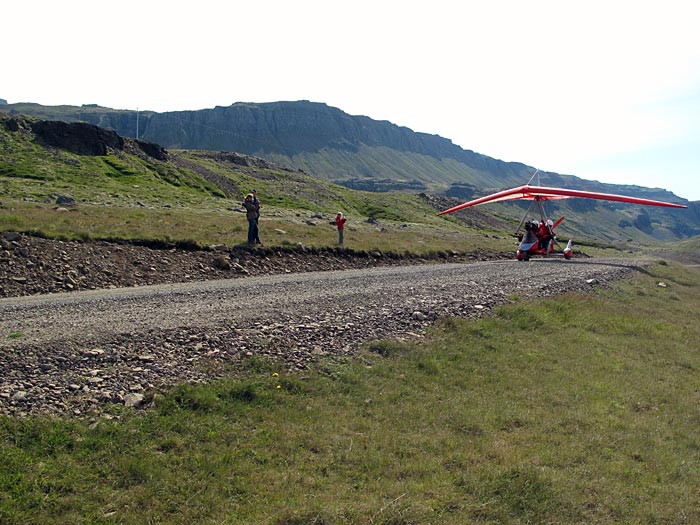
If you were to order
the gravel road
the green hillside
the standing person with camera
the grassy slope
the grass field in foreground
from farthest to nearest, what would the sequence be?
the green hillside, the standing person with camera, the grassy slope, the gravel road, the grass field in foreground

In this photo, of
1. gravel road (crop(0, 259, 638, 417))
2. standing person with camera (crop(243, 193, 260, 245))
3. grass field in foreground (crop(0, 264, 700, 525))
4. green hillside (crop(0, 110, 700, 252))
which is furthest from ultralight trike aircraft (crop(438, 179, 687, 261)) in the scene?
grass field in foreground (crop(0, 264, 700, 525))

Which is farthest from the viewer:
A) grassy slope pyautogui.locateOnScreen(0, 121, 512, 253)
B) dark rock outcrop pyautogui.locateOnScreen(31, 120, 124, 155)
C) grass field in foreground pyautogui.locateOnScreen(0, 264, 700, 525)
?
dark rock outcrop pyautogui.locateOnScreen(31, 120, 124, 155)

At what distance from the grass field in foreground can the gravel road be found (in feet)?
1.96

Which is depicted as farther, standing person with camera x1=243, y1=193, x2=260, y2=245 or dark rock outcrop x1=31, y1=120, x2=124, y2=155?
dark rock outcrop x1=31, y1=120, x2=124, y2=155

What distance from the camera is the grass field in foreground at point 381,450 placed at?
591cm

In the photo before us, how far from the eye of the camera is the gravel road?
764 cm

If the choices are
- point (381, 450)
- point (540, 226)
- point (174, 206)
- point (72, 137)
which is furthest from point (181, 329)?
point (72, 137)

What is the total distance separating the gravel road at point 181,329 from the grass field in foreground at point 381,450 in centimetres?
60

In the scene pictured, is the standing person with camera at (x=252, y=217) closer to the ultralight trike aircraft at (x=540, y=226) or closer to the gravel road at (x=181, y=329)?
the gravel road at (x=181, y=329)

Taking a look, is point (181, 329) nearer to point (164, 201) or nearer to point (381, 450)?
point (381, 450)

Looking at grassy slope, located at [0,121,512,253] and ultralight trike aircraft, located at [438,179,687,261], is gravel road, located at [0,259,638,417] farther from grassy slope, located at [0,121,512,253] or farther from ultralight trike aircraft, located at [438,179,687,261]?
ultralight trike aircraft, located at [438,179,687,261]

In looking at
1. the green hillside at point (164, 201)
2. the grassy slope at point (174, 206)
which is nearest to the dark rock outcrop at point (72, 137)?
the green hillside at point (164, 201)

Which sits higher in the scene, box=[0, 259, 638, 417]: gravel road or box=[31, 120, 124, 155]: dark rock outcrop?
box=[31, 120, 124, 155]: dark rock outcrop

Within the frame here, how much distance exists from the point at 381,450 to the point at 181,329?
200 inches
